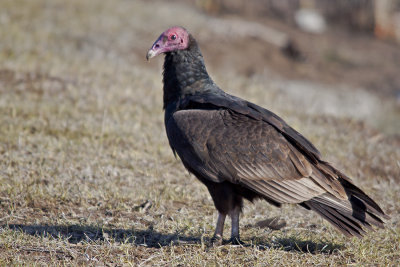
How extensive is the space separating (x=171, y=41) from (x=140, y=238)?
59.7 inches

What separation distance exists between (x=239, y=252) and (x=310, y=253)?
0.48 meters

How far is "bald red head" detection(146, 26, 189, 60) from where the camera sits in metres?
4.38

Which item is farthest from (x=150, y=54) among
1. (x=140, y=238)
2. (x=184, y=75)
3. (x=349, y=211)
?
(x=349, y=211)

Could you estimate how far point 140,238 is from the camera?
4.07 metres

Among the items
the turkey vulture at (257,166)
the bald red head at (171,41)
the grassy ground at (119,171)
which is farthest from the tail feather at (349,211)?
the bald red head at (171,41)

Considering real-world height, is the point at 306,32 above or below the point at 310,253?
above

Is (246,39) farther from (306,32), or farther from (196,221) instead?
(196,221)

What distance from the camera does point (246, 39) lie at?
1205 centimetres

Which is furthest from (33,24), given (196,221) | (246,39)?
(196,221)

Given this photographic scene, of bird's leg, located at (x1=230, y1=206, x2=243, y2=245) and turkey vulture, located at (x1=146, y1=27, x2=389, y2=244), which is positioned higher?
turkey vulture, located at (x1=146, y1=27, x2=389, y2=244)

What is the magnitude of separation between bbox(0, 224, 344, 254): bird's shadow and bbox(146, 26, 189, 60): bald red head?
54.2 inches

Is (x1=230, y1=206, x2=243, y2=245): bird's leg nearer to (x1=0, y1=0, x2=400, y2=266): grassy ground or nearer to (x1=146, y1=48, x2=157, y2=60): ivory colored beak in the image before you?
(x1=0, y1=0, x2=400, y2=266): grassy ground

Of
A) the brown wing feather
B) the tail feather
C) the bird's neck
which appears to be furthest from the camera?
the bird's neck

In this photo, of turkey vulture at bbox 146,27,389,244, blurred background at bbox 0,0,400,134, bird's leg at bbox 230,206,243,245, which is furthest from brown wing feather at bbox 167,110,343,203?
blurred background at bbox 0,0,400,134
